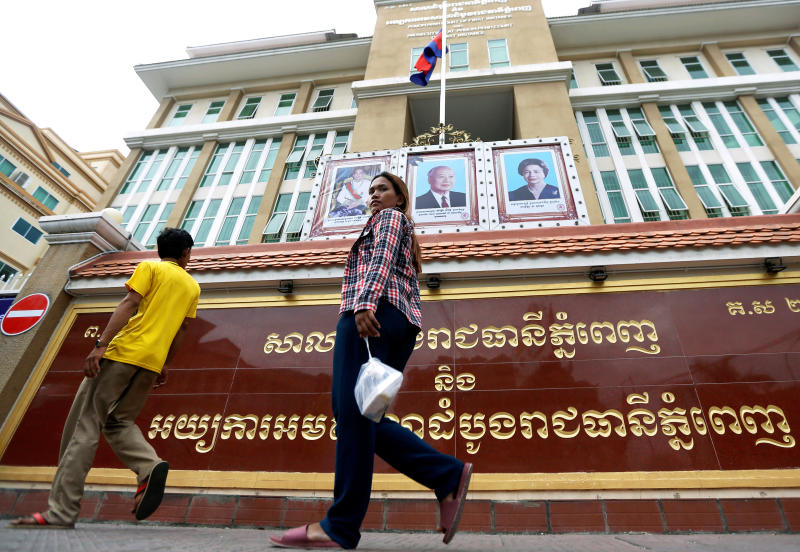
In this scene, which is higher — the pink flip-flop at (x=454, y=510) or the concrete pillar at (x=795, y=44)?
the concrete pillar at (x=795, y=44)

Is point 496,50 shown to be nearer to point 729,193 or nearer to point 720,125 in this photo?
point 720,125

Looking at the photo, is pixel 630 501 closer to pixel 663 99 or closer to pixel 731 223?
pixel 731 223

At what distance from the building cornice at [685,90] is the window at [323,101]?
10.0m

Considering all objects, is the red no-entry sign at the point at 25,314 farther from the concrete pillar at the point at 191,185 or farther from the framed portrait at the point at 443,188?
the concrete pillar at the point at 191,185

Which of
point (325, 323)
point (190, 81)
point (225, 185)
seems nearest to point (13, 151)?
point (190, 81)

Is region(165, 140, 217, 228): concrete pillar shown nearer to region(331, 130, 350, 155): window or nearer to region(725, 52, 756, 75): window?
region(331, 130, 350, 155): window

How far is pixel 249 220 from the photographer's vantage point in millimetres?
14695

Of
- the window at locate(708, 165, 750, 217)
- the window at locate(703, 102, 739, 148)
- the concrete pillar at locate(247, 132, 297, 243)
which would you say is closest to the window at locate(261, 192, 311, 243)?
the concrete pillar at locate(247, 132, 297, 243)

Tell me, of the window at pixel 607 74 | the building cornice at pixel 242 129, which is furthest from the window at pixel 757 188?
the building cornice at pixel 242 129

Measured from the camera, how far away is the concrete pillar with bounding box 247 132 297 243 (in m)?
14.2

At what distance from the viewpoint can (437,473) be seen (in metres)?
1.97

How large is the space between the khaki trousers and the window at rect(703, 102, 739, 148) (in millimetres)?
17787

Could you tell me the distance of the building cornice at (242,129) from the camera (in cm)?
1681

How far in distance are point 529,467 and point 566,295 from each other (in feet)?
6.19
